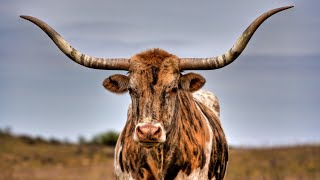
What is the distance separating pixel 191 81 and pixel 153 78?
0.73 metres

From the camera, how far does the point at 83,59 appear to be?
33.6 ft

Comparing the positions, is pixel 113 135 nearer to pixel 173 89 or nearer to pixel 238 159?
pixel 238 159

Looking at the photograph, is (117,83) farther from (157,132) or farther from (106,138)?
(106,138)

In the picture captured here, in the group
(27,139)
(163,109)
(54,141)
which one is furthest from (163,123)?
(54,141)

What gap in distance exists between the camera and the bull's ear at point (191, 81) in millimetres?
9875

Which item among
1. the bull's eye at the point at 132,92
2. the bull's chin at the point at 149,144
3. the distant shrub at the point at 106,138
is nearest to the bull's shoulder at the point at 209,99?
the bull's eye at the point at 132,92

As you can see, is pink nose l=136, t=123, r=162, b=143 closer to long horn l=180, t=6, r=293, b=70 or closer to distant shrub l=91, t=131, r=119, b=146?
long horn l=180, t=6, r=293, b=70

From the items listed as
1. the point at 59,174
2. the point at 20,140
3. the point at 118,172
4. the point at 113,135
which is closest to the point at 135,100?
the point at 118,172

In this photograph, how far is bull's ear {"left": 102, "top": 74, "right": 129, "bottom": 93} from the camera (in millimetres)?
9906

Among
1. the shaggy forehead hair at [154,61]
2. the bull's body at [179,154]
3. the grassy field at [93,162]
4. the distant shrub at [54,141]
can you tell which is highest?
the shaggy forehead hair at [154,61]

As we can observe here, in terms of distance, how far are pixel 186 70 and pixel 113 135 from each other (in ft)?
136

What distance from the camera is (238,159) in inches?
1249

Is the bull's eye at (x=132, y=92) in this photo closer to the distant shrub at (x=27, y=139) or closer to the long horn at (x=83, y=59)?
the long horn at (x=83, y=59)

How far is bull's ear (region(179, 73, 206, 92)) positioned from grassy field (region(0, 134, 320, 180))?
1163cm
